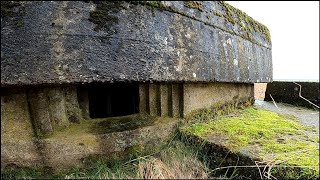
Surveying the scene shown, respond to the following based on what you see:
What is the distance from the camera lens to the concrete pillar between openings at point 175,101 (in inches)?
120

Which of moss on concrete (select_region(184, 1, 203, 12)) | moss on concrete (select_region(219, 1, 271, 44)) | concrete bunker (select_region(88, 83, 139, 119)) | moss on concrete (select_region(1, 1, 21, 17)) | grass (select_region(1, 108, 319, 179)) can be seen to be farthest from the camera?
moss on concrete (select_region(219, 1, 271, 44))

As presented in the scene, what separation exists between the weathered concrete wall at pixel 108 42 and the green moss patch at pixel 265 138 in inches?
20.8

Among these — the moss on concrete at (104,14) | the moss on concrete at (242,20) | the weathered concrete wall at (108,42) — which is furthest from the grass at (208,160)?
the moss on concrete at (242,20)

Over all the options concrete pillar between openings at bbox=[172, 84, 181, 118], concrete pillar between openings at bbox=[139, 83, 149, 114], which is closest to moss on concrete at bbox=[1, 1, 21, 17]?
concrete pillar between openings at bbox=[139, 83, 149, 114]

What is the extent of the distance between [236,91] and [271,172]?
81.1 inches

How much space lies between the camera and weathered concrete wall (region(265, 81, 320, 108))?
506 cm

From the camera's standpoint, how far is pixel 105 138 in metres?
2.58

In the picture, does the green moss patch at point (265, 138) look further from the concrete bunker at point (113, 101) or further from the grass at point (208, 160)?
the concrete bunker at point (113, 101)

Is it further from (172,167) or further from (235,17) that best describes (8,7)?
(235,17)

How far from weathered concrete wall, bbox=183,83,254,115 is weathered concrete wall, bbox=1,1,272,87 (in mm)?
225

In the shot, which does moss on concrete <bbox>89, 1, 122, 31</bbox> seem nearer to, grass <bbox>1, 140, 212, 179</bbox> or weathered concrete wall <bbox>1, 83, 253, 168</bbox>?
weathered concrete wall <bbox>1, 83, 253, 168</bbox>

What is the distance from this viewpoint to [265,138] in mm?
2771

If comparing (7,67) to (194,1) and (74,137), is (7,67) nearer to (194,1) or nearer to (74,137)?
(74,137)

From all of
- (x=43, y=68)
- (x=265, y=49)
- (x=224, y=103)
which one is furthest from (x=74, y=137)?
(x=265, y=49)
